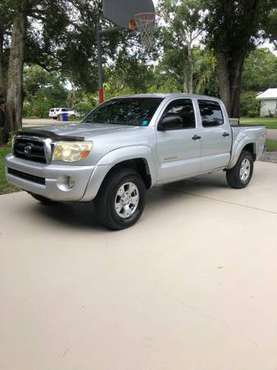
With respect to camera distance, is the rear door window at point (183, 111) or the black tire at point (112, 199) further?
the rear door window at point (183, 111)

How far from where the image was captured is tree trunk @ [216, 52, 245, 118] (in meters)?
14.0

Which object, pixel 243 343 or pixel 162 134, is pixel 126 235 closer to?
pixel 162 134

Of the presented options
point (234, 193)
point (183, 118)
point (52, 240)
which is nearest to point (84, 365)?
point (52, 240)

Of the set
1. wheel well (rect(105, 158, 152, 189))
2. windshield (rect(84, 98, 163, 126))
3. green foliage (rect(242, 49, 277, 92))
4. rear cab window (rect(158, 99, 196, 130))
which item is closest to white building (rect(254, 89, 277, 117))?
green foliage (rect(242, 49, 277, 92))

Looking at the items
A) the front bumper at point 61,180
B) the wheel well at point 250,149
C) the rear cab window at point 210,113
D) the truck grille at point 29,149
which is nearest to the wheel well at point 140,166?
the front bumper at point 61,180

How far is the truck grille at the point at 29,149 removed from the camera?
498cm

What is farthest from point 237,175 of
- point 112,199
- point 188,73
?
point 188,73

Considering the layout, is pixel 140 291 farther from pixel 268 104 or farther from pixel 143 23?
pixel 268 104

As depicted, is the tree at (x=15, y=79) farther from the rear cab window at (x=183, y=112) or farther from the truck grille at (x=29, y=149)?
the rear cab window at (x=183, y=112)

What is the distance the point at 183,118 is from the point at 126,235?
90.0 inches

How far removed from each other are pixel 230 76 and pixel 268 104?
3378 centimetres

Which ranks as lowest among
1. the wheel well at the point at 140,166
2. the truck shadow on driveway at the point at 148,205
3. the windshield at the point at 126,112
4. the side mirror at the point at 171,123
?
the truck shadow on driveway at the point at 148,205

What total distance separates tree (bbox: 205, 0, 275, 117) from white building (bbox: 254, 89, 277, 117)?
31.7 m

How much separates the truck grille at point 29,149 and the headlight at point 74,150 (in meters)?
0.31
